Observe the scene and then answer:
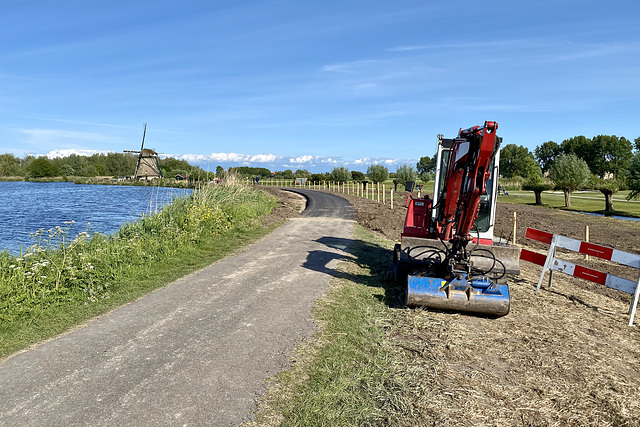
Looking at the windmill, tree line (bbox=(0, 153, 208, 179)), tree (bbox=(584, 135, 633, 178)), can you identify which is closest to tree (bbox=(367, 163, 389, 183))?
tree line (bbox=(0, 153, 208, 179))

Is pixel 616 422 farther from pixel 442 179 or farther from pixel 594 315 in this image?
pixel 442 179

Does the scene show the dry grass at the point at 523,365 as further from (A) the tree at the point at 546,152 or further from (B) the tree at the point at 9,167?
(A) the tree at the point at 546,152

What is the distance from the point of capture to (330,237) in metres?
17.8

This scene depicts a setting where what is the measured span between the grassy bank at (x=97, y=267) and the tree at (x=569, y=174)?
3731 centimetres

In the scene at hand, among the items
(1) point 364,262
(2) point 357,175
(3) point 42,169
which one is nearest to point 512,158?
(2) point 357,175

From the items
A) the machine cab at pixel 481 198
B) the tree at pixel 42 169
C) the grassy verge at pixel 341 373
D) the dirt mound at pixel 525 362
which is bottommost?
the dirt mound at pixel 525 362

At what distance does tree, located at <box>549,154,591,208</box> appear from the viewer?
43.9 metres

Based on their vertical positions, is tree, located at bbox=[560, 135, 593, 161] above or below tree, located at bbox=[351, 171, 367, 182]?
above

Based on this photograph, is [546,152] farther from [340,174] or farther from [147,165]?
[147,165]

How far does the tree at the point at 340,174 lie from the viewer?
7469 cm

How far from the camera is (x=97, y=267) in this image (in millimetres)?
10055

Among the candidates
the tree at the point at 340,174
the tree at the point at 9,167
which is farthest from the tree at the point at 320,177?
the tree at the point at 9,167

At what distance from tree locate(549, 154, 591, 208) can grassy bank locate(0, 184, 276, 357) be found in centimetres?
3731

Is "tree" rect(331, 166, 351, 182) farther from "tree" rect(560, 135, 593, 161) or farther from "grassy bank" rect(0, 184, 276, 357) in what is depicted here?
"tree" rect(560, 135, 593, 161)
